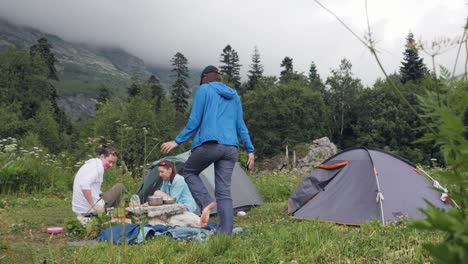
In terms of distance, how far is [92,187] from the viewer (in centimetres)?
618

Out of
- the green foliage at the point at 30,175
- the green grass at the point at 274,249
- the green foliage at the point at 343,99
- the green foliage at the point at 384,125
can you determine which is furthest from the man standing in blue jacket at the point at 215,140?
the green foliage at the point at 343,99

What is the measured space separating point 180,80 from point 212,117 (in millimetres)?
69993

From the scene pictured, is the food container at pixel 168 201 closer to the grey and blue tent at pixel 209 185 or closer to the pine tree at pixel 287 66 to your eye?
the grey and blue tent at pixel 209 185

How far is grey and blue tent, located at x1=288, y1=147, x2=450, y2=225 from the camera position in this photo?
6.01m

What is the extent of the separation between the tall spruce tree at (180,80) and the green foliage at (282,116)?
48.2 ft

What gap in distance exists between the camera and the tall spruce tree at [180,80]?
73.4m

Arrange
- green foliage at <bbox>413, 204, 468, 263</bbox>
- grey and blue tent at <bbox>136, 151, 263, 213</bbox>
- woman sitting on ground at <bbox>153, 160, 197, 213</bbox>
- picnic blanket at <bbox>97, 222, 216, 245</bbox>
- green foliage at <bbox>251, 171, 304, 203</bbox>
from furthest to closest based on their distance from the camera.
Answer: green foliage at <bbox>251, 171, 304, 203</bbox> < grey and blue tent at <bbox>136, 151, 263, 213</bbox> < woman sitting on ground at <bbox>153, 160, 197, 213</bbox> < picnic blanket at <bbox>97, 222, 216, 245</bbox> < green foliage at <bbox>413, 204, 468, 263</bbox>

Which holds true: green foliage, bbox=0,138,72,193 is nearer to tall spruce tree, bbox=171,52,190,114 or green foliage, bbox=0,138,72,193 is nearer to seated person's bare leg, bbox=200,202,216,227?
seated person's bare leg, bbox=200,202,216,227

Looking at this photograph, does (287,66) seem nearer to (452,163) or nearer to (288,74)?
(288,74)

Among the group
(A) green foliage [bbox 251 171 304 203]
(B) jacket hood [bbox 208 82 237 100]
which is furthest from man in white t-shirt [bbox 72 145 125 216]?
(A) green foliage [bbox 251 171 304 203]

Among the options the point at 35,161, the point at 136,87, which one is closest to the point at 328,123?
the point at 136,87

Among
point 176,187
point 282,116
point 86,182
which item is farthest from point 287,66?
point 86,182

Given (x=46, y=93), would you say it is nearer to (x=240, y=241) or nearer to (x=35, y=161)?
(x=35, y=161)

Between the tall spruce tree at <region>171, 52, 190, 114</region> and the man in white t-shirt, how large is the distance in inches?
2638
